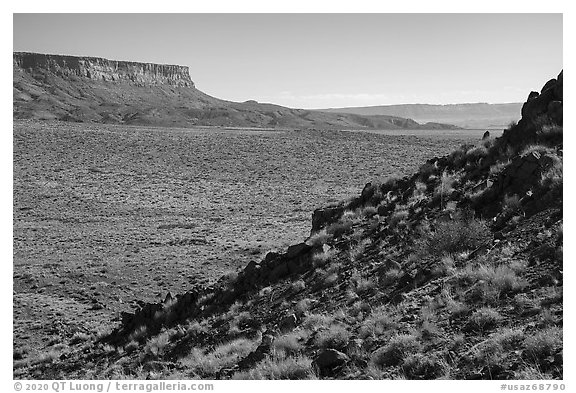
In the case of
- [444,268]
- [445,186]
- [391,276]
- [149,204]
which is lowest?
[149,204]

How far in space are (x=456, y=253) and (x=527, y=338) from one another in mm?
3099

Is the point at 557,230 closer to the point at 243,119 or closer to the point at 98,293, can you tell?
the point at 98,293

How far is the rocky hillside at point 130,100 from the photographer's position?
119m

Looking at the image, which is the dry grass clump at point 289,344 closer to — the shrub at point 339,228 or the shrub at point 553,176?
the shrub at point 339,228

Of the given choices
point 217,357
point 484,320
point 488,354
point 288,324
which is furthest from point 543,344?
point 217,357

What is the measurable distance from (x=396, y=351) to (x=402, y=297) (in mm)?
1706

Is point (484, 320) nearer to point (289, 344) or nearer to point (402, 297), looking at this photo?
point (402, 297)

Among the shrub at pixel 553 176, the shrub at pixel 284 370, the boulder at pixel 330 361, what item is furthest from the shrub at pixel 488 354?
the shrub at pixel 553 176

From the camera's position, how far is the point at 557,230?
7844mm

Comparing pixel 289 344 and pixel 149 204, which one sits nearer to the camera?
pixel 289 344

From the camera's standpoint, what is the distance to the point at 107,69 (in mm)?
163875

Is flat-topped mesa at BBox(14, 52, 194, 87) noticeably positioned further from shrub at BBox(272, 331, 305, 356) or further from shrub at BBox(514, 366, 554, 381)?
shrub at BBox(514, 366, 554, 381)

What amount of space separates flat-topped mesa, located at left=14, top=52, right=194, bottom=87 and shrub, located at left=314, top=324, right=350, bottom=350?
15845 cm
